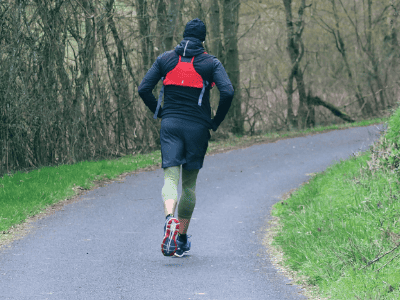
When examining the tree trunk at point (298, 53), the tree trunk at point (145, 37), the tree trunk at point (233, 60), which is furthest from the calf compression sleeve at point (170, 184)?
the tree trunk at point (298, 53)

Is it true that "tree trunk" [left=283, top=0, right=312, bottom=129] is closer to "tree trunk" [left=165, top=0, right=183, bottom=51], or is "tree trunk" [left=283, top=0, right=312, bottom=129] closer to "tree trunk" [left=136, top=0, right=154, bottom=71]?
"tree trunk" [left=165, top=0, right=183, bottom=51]

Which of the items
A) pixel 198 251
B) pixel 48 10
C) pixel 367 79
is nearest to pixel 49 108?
pixel 48 10

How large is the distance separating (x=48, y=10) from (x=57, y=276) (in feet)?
26.5

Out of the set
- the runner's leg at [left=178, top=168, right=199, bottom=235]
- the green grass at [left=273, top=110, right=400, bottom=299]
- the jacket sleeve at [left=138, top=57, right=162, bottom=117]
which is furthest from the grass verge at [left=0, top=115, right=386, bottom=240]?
the green grass at [left=273, top=110, right=400, bottom=299]

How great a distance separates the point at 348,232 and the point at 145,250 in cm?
214

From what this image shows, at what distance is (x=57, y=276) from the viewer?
5.01 metres

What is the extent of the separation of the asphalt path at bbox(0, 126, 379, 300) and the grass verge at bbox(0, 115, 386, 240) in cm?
33

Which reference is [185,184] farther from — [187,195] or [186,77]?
[186,77]

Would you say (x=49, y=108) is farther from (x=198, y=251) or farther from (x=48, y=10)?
(x=198, y=251)

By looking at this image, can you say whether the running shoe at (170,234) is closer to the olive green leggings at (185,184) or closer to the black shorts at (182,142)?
the olive green leggings at (185,184)

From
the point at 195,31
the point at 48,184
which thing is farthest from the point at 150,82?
the point at 48,184

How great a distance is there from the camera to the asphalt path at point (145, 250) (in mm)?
4672

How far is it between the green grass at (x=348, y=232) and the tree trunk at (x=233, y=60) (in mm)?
10837

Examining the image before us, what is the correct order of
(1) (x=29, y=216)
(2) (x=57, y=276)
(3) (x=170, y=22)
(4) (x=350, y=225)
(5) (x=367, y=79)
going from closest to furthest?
(2) (x=57, y=276), (4) (x=350, y=225), (1) (x=29, y=216), (3) (x=170, y=22), (5) (x=367, y=79)
